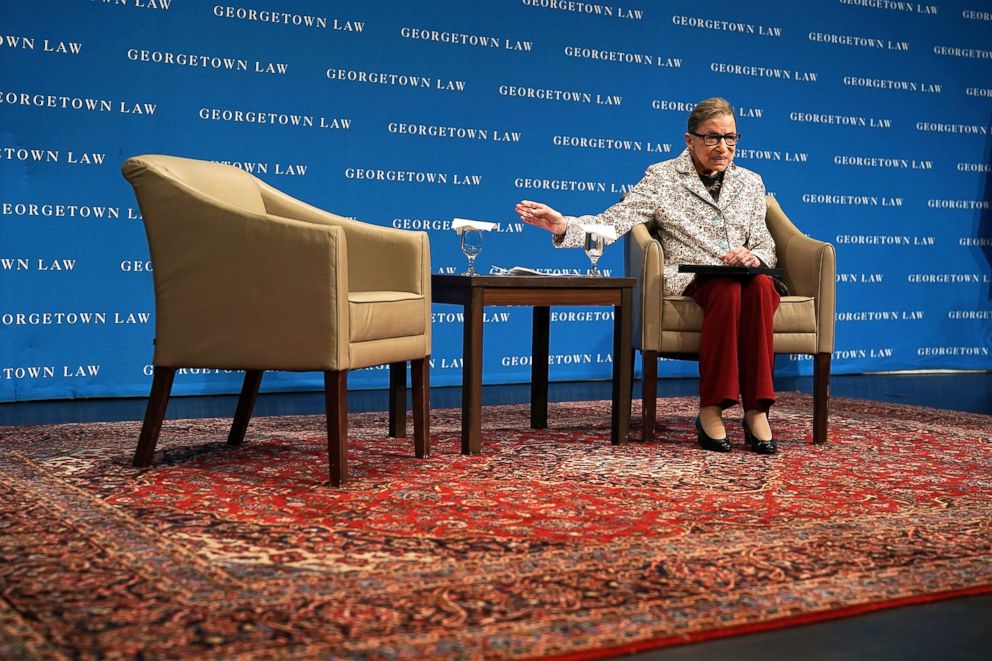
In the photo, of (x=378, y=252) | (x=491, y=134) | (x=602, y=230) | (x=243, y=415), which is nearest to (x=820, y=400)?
(x=602, y=230)

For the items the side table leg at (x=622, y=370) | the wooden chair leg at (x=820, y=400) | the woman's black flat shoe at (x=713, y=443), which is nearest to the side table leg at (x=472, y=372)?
the side table leg at (x=622, y=370)

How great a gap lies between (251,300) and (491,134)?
9.88ft

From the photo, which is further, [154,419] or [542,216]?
[542,216]

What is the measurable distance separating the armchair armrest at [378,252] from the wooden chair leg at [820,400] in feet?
4.35

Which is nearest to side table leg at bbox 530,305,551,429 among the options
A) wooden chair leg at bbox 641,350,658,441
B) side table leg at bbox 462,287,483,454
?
wooden chair leg at bbox 641,350,658,441

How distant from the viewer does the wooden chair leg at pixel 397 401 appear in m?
3.48

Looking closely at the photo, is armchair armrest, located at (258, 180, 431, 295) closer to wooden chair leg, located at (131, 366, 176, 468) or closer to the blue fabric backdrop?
wooden chair leg, located at (131, 366, 176, 468)

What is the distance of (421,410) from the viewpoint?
3.05 m

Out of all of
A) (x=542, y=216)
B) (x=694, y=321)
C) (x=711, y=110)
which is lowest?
(x=694, y=321)

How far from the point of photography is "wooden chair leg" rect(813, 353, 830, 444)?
3520 mm

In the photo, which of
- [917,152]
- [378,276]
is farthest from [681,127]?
[378,276]

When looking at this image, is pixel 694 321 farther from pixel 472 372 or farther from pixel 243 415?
pixel 243 415

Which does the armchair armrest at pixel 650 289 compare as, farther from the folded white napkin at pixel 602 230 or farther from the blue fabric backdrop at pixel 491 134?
the blue fabric backdrop at pixel 491 134

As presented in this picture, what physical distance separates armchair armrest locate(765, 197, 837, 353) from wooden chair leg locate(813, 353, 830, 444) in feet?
0.16
